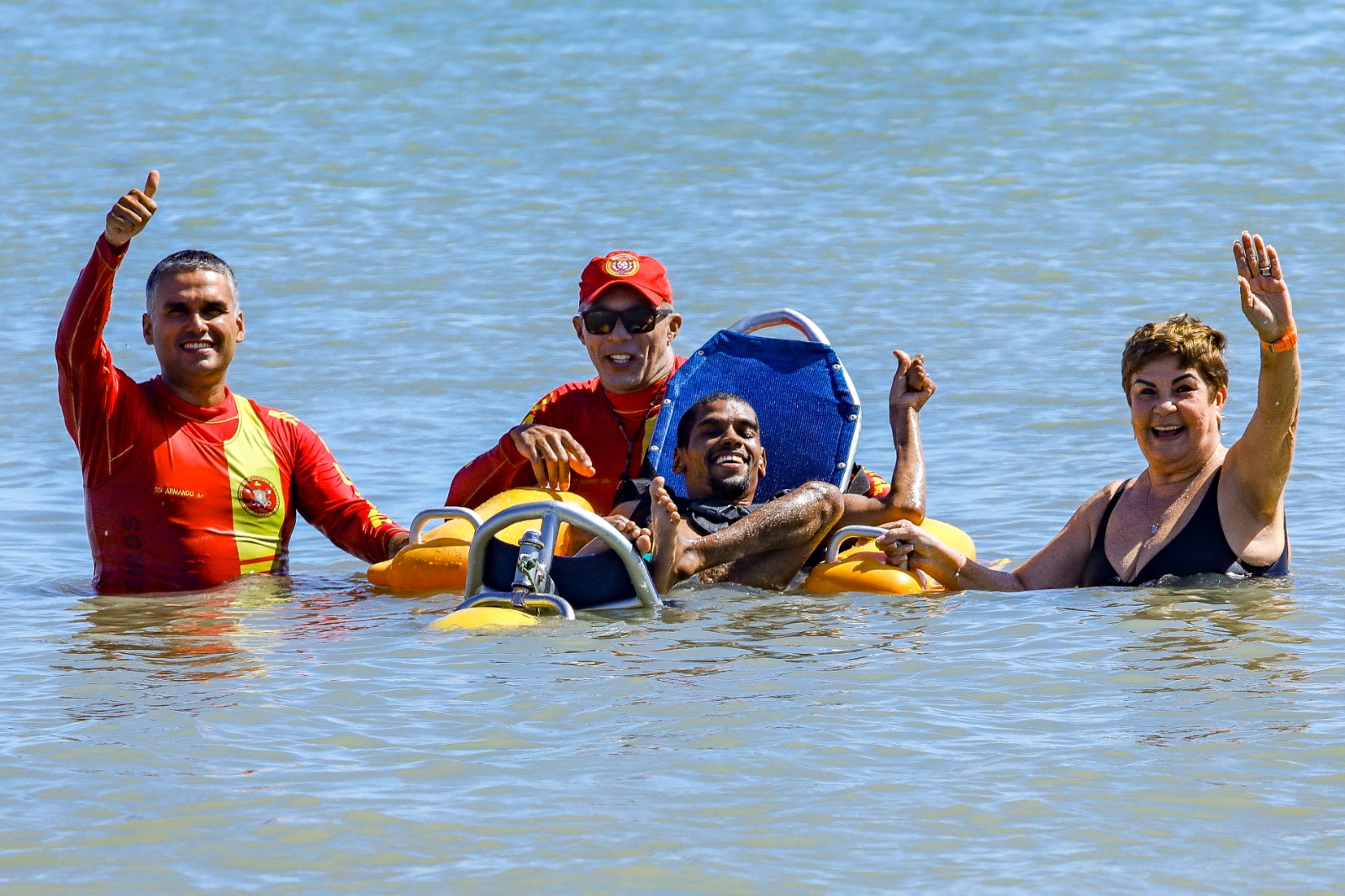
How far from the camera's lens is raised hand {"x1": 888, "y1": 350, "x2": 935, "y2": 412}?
23.2 feet

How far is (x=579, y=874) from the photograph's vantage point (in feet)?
13.8

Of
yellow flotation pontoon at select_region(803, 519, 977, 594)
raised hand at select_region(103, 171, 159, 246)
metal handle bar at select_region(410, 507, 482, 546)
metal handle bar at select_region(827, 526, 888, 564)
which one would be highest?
raised hand at select_region(103, 171, 159, 246)

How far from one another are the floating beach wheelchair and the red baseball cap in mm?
326

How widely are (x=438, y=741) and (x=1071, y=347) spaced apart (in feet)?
28.3

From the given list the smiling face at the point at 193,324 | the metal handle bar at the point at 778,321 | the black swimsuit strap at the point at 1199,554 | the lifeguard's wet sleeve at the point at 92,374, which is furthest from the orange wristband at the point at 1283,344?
the lifeguard's wet sleeve at the point at 92,374

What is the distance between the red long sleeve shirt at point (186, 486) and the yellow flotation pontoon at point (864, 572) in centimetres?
180

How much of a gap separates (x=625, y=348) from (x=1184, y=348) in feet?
→ 7.67

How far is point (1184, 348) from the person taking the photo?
6.41m

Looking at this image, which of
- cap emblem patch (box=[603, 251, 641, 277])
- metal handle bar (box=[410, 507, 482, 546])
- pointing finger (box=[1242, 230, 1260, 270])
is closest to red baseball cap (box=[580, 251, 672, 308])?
cap emblem patch (box=[603, 251, 641, 277])

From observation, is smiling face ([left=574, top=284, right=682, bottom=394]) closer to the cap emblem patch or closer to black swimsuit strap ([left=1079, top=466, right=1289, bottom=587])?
the cap emblem patch

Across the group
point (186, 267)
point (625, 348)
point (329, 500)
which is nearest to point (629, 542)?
point (625, 348)

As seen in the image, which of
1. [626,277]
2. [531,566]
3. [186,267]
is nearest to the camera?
[531,566]

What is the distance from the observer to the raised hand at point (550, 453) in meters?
7.02

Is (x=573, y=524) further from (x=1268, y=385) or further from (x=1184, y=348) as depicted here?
(x=1268, y=385)
